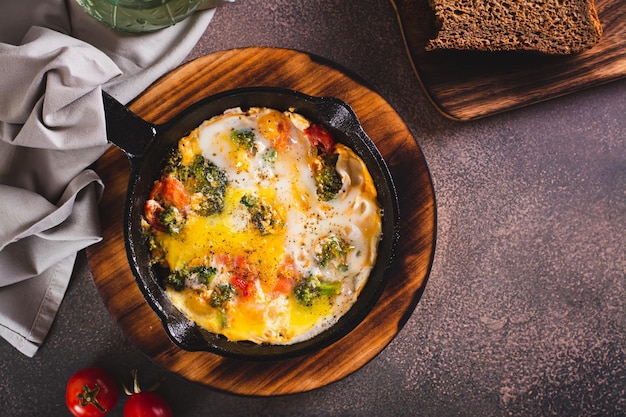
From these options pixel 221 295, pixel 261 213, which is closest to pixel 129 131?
pixel 261 213

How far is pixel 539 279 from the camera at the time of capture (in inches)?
132

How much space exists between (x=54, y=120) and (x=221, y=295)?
3.53ft

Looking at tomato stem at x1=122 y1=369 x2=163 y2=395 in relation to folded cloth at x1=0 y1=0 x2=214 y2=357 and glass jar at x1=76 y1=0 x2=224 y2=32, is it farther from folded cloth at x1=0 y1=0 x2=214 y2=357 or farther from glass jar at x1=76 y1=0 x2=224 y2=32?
glass jar at x1=76 y1=0 x2=224 y2=32

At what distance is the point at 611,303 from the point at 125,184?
2.63 metres

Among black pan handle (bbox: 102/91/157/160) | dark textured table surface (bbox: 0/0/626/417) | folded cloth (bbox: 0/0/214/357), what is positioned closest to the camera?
black pan handle (bbox: 102/91/157/160)

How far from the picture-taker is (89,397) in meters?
3.09

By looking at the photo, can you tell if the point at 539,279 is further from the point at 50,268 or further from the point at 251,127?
the point at 50,268

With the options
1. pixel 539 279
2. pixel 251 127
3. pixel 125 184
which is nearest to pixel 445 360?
pixel 539 279

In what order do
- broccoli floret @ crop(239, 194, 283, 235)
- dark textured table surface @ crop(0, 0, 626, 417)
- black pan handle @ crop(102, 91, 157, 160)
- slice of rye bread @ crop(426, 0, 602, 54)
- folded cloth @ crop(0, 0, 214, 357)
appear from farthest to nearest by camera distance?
dark textured table surface @ crop(0, 0, 626, 417), slice of rye bread @ crop(426, 0, 602, 54), broccoli floret @ crop(239, 194, 283, 235), folded cloth @ crop(0, 0, 214, 357), black pan handle @ crop(102, 91, 157, 160)

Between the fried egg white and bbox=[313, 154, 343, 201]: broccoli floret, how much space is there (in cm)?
2

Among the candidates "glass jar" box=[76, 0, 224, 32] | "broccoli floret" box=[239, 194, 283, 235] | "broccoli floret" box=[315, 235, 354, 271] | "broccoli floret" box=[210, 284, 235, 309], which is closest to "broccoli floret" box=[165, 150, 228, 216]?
"broccoli floret" box=[239, 194, 283, 235]

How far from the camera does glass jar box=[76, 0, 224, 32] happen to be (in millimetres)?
2711

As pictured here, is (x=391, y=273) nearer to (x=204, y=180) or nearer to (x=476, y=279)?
(x=476, y=279)

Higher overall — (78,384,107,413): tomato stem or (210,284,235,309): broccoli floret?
(210,284,235,309): broccoli floret
